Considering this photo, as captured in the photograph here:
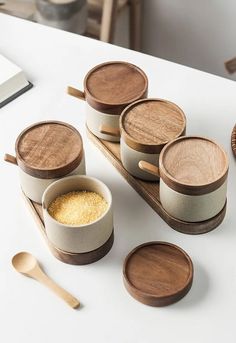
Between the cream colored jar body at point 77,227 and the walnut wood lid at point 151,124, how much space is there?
11 cm

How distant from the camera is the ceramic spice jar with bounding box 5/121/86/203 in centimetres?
105

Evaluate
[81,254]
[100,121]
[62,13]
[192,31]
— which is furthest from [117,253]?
[192,31]

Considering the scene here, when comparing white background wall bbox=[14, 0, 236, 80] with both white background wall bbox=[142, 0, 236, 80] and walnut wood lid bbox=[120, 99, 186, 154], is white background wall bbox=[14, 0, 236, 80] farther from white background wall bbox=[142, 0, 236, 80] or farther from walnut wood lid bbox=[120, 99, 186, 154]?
walnut wood lid bbox=[120, 99, 186, 154]

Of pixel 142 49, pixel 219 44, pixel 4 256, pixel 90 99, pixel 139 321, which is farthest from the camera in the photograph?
pixel 142 49

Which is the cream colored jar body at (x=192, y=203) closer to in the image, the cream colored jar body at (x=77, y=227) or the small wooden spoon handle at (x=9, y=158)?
the cream colored jar body at (x=77, y=227)

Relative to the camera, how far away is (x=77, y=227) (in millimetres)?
964

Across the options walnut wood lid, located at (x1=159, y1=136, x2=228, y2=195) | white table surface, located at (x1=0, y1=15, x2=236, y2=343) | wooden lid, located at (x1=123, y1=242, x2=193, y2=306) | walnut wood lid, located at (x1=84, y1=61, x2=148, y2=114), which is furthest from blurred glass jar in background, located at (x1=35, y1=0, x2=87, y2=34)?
wooden lid, located at (x1=123, y1=242, x2=193, y2=306)

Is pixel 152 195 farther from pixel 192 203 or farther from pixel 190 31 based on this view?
pixel 190 31

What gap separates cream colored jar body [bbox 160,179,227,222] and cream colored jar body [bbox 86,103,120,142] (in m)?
0.19

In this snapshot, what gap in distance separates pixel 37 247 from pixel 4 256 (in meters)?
0.06

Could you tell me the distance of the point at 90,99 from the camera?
118cm

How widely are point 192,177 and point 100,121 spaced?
0.26 m

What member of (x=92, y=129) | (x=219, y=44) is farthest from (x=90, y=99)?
(x=219, y=44)

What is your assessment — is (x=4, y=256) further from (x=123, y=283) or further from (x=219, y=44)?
(x=219, y=44)
